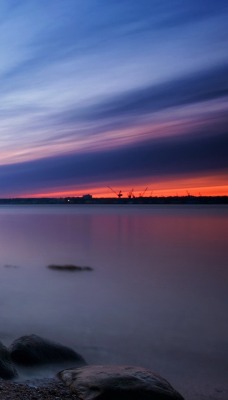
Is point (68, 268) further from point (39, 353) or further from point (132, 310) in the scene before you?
point (39, 353)

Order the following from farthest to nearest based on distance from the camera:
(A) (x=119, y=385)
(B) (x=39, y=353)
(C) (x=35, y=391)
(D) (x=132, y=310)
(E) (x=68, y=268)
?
(E) (x=68, y=268)
(D) (x=132, y=310)
(B) (x=39, y=353)
(A) (x=119, y=385)
(C) (x=35, y=391)

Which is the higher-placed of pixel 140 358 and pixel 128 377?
pixel 128 377

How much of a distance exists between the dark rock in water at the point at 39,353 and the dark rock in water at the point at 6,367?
1.34 ft

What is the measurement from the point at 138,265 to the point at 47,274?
4.90 m

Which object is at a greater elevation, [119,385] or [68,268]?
[119,385]

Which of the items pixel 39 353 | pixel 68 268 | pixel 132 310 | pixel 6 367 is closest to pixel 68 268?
pixel 68 268

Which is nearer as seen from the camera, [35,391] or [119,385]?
[35,391]

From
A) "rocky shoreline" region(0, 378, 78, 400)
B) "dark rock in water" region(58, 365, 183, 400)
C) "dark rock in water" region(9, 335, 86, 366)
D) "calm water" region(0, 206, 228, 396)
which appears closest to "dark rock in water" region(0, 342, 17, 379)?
"rocky shoreline" region(0, 378, 78, 400)

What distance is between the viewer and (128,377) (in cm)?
562

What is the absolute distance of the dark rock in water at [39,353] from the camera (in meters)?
6.70

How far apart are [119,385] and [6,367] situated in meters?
1.72

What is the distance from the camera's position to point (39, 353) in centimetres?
683

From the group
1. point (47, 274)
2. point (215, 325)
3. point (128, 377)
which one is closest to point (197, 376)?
point (128, 377)

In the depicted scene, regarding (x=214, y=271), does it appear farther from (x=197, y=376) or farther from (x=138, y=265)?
(x=197, y=376)
